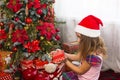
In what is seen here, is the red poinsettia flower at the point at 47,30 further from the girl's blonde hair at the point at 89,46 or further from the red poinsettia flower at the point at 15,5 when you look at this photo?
the girl's blonde hair at the point at 89,46

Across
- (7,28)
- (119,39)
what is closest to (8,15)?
(7,28)

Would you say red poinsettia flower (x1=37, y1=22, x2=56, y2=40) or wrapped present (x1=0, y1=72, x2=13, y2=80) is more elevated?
red poinsettia flower (x1=37, y1=22, x2=56, y2=40)

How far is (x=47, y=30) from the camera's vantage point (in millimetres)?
2219

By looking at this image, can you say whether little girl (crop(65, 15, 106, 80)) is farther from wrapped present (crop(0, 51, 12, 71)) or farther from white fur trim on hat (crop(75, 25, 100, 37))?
wrapped present (crop(0, 51, 12, 71))

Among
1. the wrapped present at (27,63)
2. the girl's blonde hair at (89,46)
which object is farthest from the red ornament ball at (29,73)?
the girl's blonde hair at (89,46)

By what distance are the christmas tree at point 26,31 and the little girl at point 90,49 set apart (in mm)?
387

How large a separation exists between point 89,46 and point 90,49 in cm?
3

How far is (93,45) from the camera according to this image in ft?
6.20

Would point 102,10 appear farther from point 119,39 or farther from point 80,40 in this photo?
point 80,40

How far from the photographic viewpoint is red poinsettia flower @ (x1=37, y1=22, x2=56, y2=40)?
2201 mm

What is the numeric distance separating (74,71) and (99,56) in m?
0.25

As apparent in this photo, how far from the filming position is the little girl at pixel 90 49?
1.86 meters

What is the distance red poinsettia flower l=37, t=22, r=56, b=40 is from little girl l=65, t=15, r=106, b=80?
357 mm

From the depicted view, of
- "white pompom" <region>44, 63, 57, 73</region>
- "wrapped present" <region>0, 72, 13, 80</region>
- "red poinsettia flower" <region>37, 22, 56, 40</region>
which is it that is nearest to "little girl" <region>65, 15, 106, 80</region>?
"white pompom" <region>44, 63, 57, 73</region>
